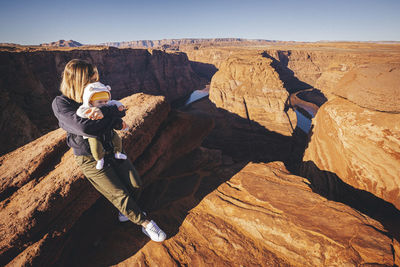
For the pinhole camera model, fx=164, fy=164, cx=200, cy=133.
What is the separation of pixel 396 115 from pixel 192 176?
6.59 m

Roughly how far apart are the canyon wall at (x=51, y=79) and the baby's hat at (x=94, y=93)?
33.5 feet

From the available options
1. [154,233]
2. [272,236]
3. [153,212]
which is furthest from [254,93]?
[154,233]

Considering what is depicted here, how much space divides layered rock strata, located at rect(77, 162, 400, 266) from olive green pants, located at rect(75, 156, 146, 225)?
0.84 m

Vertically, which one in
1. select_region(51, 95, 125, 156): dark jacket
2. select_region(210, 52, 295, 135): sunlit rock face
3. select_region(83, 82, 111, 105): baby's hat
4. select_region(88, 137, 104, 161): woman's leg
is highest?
select_region(83, 82, 111, 105): baby's hat

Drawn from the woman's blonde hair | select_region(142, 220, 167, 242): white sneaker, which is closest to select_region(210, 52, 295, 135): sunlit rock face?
select_region(142, 220, 167, 242): white sneaker

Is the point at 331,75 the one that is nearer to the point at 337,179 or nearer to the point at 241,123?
the point at 241,123

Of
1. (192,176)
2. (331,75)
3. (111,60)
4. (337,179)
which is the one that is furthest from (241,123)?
(331,75)

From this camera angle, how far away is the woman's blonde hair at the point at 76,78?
1.68m

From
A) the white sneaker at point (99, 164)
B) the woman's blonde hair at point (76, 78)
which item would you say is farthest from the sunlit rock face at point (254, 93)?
the woman's blonde hair at point (76, 78)

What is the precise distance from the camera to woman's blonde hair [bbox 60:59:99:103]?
1683 millimetres

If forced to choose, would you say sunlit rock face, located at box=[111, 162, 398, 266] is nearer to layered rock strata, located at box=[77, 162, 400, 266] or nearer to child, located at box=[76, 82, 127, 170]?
layered rock strata, located at box=[77, 162, 400, 266]

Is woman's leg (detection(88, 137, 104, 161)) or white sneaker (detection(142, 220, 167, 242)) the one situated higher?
woman's leg (detection(88, 137, 104, 161))

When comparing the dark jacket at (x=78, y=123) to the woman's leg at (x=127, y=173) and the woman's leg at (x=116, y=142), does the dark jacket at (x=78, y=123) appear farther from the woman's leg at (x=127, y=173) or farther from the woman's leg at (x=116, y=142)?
the woman's leg at (x=127, y=173)

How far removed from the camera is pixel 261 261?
2590mm
